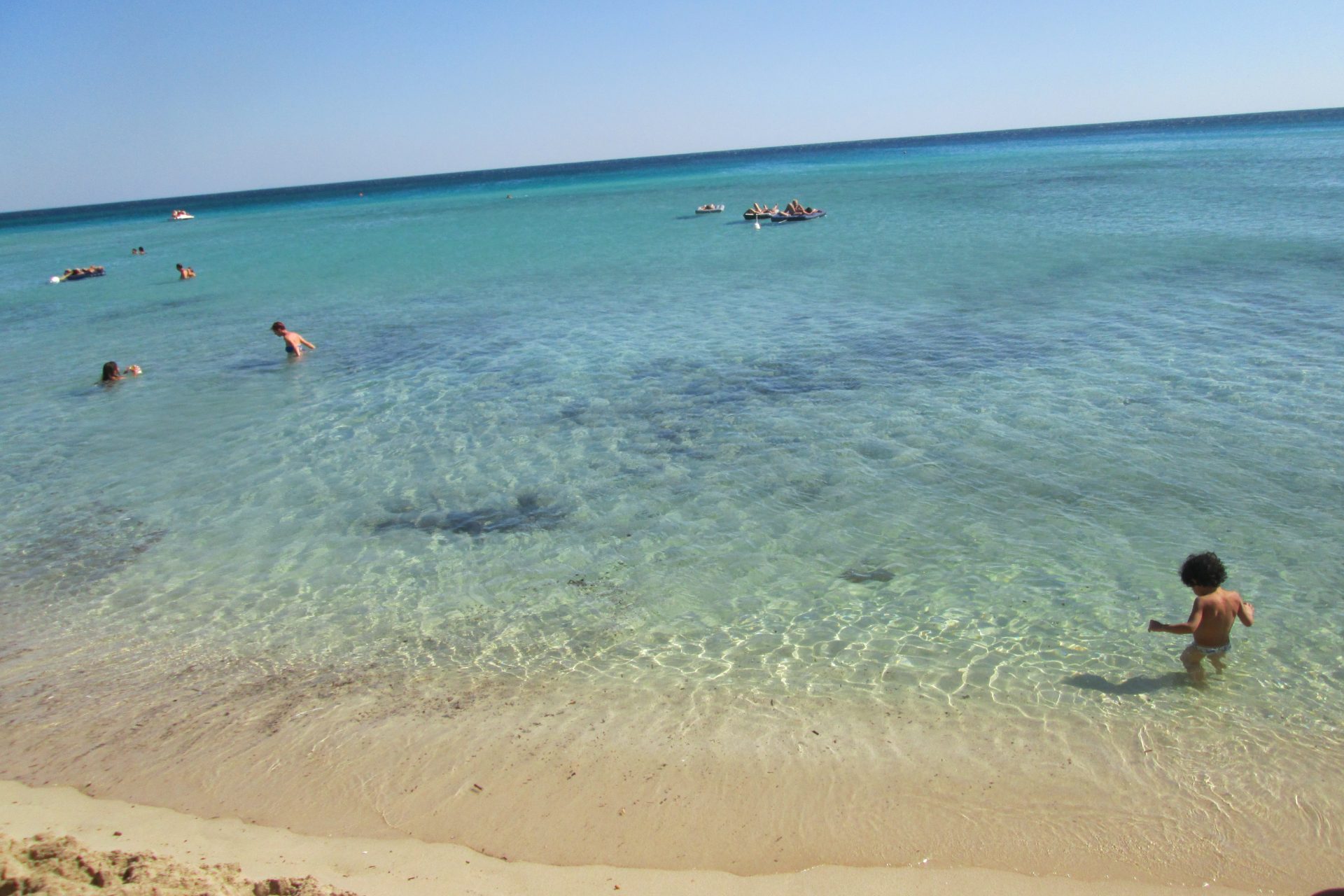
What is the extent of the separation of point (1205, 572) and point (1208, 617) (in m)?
0.38

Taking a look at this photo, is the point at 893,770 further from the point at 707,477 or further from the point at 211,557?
the point at 211,557

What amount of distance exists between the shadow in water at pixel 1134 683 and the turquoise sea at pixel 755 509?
0.13 ft

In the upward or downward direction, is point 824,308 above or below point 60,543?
above

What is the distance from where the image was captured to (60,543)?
9445 millimetres

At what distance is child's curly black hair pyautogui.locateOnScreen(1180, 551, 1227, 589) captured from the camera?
587 centimetres

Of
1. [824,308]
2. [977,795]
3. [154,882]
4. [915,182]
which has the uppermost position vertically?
[915,182]

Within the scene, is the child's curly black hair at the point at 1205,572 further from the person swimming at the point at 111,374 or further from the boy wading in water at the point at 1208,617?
the person swimming at the point at 111,374

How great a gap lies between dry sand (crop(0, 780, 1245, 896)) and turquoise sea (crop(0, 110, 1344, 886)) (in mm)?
553

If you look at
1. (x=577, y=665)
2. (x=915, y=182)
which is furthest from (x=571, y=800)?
(x=915, y=182)

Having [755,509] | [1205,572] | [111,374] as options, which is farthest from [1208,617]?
[111,374]

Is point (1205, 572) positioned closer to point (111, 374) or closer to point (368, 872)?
point (368, 872)

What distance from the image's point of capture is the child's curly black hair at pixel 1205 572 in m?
5.87

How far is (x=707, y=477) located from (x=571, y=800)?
5229 mm

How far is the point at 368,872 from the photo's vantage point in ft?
15.0
